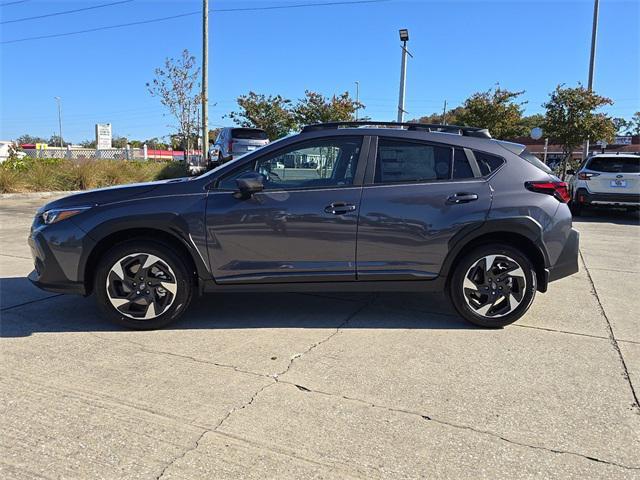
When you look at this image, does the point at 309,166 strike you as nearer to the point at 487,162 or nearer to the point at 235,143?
the point at 487,162

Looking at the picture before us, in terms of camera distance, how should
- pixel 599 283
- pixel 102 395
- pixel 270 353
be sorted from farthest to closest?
pixel 599 283 → pixel 270 353 → pixel 102 395

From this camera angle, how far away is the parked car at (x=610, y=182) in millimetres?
12258

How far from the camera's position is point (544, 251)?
441 centimetres

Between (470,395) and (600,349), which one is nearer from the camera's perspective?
(470,395)

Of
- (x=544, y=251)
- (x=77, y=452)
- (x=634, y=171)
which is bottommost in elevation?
(x=77, y=452)

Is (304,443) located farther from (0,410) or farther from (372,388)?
(0,410)

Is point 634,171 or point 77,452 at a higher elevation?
point 634,171

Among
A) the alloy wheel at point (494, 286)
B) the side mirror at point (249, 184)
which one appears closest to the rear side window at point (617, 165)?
the alloy wheel at point (494, 286)

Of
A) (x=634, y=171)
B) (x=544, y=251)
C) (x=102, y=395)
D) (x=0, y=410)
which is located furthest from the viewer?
(x=634, y=171)

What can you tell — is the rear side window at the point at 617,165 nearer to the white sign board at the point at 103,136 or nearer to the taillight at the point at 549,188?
the taillight at the point at 549,188

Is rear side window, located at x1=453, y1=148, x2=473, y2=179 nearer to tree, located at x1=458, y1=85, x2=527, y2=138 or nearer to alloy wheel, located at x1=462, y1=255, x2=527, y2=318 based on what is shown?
alloy wheel, located at x1=462, y1=255, x2=527, y2=318

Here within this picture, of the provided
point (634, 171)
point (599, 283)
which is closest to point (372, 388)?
point (599, 283)

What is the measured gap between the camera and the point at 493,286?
442 cm

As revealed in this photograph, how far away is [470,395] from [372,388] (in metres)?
0.63
